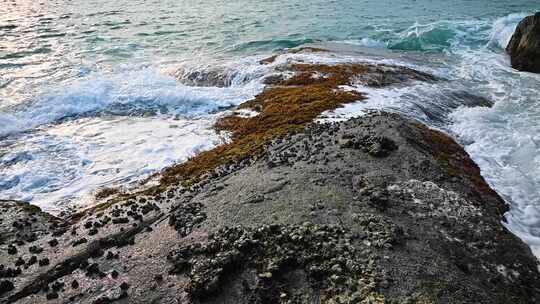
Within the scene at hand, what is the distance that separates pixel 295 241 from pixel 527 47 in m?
27.1

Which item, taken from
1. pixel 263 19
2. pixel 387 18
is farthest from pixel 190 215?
pixel 387 18

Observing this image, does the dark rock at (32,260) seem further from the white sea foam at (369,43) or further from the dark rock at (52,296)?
the white sea foam at (369,43)

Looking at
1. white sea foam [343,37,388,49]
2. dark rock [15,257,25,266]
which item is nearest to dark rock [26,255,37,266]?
dark rock [15,257,25,266]

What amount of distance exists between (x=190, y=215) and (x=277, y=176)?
2603mm

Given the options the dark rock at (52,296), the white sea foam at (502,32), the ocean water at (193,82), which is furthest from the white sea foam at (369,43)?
the dark rock at (52,296)

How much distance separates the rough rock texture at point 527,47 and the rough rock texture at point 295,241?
18619mm

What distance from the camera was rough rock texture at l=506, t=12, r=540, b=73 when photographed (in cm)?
2777

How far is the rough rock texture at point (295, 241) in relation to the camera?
7910 mm

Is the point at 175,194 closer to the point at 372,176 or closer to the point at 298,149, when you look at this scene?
the point at 298,149

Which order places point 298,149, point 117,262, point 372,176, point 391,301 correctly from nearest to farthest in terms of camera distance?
point 391,301, point 117,262, point 372,176, point 298,149

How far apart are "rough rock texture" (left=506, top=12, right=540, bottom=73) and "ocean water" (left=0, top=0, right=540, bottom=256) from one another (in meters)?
1.40

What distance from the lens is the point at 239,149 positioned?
1531cm

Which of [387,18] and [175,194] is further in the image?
[387,18]

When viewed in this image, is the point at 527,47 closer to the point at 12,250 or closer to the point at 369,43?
the point at 369,43
